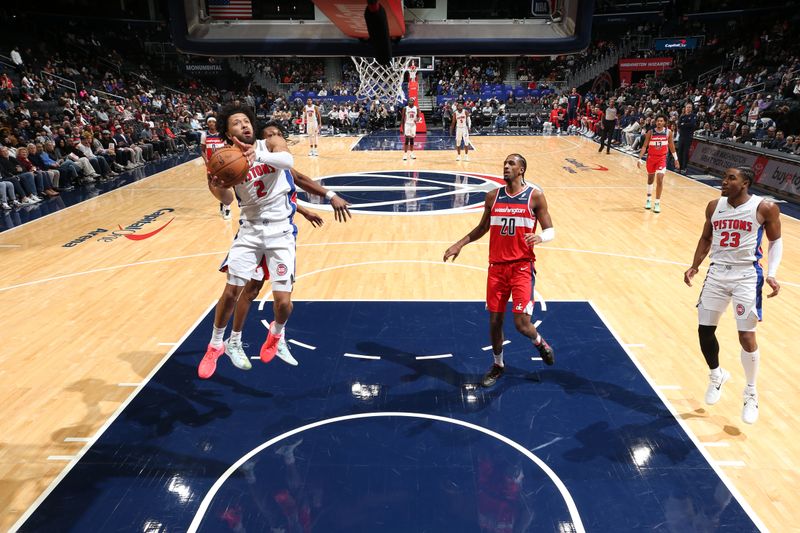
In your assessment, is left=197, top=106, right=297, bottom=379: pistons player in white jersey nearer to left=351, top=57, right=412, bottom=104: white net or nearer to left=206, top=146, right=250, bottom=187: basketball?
left=206, top=146, right=250, bottom=187: basketball

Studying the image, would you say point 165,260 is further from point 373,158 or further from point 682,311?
point 373,158

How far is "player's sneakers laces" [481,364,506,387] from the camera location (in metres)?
5.06

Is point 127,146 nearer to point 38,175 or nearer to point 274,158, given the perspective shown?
point 38,175

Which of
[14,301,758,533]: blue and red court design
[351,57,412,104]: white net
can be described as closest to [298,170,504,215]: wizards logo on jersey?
[351,57,412,104]: white net

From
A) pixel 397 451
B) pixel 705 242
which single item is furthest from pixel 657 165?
pixel 397 451

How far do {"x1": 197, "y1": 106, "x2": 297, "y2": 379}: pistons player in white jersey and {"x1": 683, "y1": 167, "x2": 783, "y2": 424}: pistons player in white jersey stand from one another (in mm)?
3250

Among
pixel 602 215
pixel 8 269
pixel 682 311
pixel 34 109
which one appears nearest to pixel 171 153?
pixel 34 109

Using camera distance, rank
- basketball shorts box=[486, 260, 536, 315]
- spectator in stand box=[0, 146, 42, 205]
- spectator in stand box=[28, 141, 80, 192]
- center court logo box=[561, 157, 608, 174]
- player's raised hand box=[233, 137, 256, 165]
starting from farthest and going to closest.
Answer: center court logo box=[561, 157, 608, 174] < spectator in stand box=[28, 141, 80, 192] < spectator in stand box=[0, 146, 42, 205] < basketball shorts box=[486, 260, 536, 315] < player's raised hand box=[233, 137, 256, 165]

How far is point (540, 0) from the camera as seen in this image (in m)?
3.84

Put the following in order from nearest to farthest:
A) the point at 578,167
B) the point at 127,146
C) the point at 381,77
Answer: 1. the point at 381,77
2. the point at 578,167
3. the point at 127,146

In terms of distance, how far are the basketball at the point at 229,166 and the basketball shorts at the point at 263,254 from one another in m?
0.58

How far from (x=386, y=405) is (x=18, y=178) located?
11.4m

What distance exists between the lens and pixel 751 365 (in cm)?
445

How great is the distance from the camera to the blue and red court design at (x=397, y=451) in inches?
140
